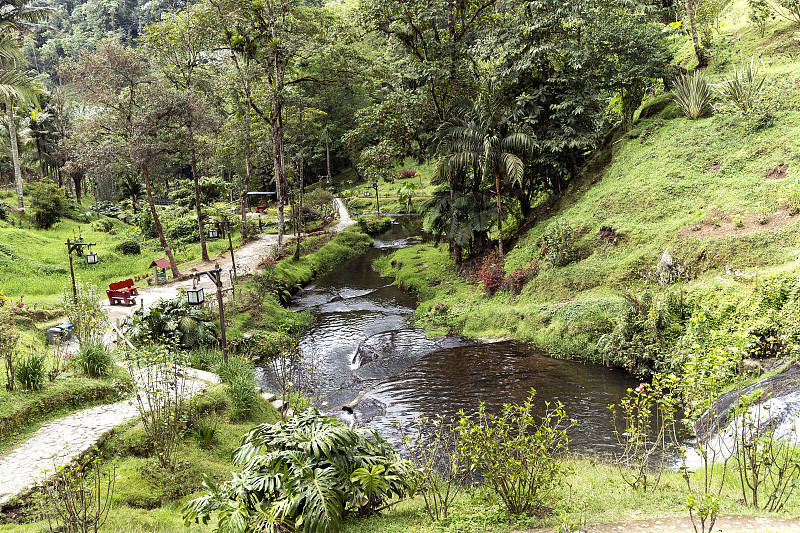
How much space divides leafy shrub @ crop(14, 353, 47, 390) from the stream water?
5.50 metres

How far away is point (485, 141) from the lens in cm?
1759

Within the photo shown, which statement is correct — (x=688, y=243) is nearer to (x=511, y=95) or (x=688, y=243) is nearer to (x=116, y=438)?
(x=511, y=95)

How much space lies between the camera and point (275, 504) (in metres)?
5.59

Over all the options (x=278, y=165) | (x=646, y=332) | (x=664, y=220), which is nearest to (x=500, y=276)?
(x=664, y=220)

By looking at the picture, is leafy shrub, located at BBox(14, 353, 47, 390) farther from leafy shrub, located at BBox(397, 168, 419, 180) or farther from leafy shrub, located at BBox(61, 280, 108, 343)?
leafy shrub, located at BBox(397, 168, 419, 180)

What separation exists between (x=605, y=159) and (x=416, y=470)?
15588mm

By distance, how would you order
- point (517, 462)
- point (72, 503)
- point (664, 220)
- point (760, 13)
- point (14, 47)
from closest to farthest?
point (72, 503)
point (517, 462)
point (664, 220)
point (14, 47)
point (760, 13)

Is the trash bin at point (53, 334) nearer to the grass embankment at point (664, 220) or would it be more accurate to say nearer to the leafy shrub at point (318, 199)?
the grass embankment at point (664, 220)

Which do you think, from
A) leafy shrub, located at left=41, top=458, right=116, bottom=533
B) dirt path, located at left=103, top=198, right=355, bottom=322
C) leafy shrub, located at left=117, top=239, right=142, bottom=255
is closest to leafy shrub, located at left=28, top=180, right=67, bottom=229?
leafy shrub, located at left=117, top=239, right=142, bottom=255

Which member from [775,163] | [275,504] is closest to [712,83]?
[775,163]

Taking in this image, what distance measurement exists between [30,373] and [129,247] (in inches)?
711

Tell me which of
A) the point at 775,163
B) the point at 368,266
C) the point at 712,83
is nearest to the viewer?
the point at 775,163

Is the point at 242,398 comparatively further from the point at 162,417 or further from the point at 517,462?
the point at 517,462

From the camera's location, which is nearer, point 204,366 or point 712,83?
point 204,366
